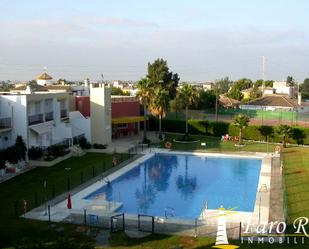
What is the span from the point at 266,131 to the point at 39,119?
28.1 metres

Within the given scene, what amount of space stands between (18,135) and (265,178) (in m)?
21.7

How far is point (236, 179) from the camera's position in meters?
35.1

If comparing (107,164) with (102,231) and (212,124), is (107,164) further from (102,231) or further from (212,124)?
(212,124)

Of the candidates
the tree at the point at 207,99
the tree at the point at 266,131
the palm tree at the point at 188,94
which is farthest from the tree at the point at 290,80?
the palm tree at the point at 188,94

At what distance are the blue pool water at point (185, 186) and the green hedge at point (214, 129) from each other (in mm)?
11484

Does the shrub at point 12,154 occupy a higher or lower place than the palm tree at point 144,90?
lower

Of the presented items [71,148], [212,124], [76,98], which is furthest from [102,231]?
[212,124]

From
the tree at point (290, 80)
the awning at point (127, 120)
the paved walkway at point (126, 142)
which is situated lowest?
the paved walkway at point (126, 142)

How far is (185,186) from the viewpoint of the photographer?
3291 centimetres

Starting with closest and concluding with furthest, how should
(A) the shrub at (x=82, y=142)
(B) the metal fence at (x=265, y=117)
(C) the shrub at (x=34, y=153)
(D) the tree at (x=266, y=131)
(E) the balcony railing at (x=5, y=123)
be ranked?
(E) the balcony railing at (x=5, y=123), (C) the shrub at (x=34, y=153), (A) the shrub at (x=82, y=142), (D) the tree at (x=266, y=131), (B) the metal fence at (x=265, y=117)

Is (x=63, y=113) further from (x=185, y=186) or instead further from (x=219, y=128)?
(x=219, y=128)

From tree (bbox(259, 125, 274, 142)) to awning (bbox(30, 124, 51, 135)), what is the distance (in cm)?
2666

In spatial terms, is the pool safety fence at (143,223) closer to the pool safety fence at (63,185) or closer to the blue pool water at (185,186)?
the pool safety fence at (63,185)

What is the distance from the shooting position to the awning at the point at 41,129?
126 feet
